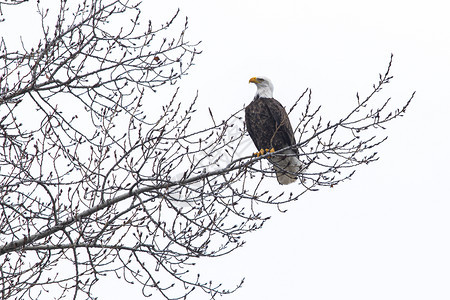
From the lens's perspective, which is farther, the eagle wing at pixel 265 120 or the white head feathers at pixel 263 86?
the white head feathers at pixel 263 86

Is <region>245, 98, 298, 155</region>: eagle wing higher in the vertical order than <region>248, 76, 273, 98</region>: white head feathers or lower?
lower

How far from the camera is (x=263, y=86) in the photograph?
8.34 metres

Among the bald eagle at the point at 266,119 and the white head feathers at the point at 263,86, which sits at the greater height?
the white head feathers at the point at 263,86

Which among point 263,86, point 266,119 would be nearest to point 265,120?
point 266,119

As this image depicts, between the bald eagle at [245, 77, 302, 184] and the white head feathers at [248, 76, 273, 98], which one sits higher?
the white head feathers at [248, 76, 273, 98]

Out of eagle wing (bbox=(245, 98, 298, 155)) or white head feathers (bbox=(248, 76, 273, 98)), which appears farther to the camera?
white head feathers (bbox=(248, 76, 273, 98))

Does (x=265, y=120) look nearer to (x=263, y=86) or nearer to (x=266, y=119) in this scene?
(x=266, y=119)

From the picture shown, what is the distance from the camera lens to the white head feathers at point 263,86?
326 inches

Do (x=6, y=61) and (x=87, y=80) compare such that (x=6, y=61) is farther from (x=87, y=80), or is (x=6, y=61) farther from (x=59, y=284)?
(x=59, y=284)

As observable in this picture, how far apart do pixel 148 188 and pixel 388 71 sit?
2.06 m

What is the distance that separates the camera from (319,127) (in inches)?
197

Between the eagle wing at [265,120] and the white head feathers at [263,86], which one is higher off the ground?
the white head feathers at [263,86]

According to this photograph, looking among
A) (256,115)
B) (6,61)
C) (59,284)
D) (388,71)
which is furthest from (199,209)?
(256,115)

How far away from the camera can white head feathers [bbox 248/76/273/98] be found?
27.2ft
